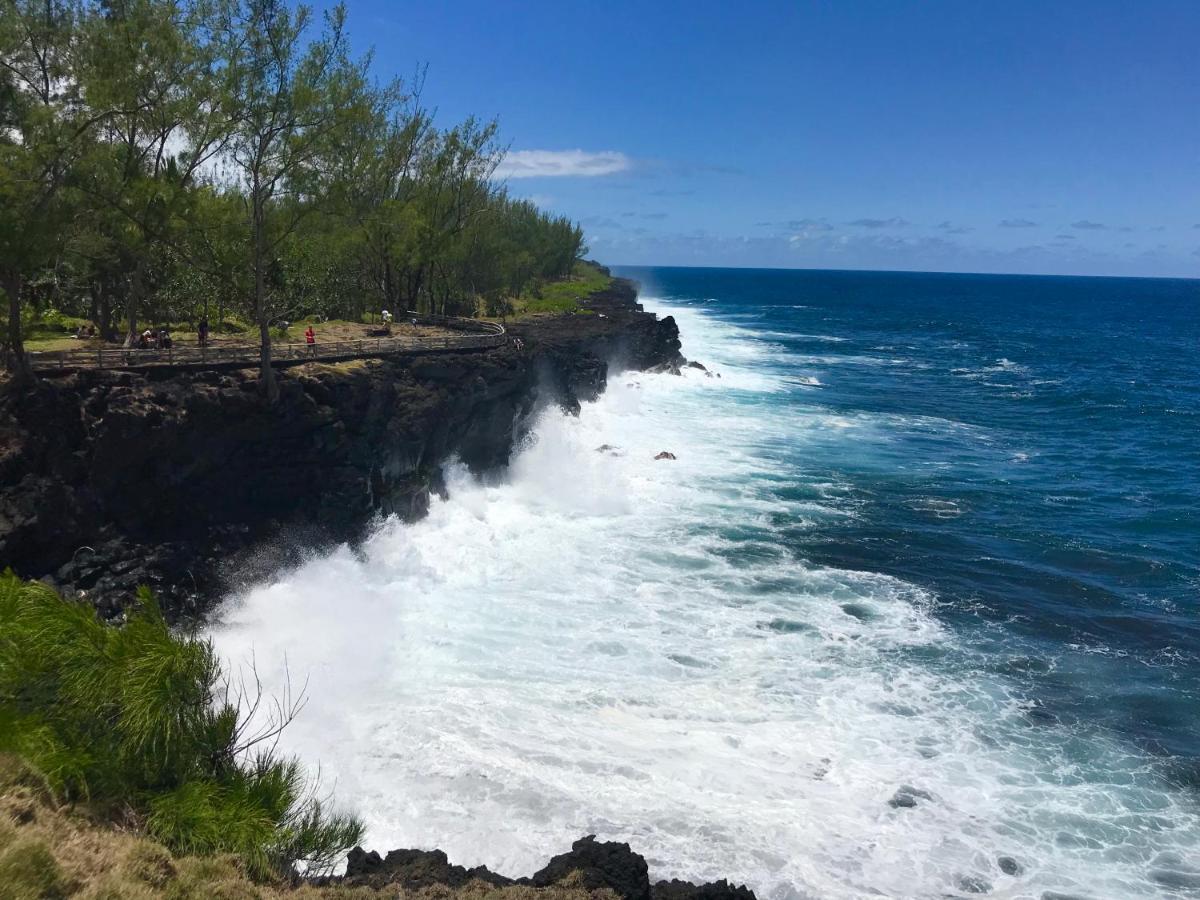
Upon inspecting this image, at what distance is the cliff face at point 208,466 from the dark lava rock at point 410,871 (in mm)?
13283

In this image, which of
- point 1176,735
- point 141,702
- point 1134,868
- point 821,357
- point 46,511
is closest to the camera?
point 141,702

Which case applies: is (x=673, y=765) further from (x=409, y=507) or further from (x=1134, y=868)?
(x=409, y=507)

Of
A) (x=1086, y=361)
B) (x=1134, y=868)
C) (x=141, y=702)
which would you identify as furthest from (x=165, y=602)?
(x=1086, y=361)

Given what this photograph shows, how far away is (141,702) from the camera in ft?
40.1

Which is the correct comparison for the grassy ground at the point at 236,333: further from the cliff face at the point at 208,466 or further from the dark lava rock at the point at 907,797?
the dark lava rock at the point at 907,797

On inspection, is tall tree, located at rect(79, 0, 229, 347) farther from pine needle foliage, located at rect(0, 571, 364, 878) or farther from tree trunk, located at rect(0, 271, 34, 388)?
pine needle foliage, located at rect(0, 571, 364, 878)

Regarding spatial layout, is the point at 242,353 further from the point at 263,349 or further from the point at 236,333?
the point at 236,333

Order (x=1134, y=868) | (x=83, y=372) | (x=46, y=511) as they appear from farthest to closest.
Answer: (x=83, y=372) → (x=46, y=511) → (x=1134, y=868)

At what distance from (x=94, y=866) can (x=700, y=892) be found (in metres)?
9.10

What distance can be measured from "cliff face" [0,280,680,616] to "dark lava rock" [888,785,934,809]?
20214 mm

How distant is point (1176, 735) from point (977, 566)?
38.0 ft

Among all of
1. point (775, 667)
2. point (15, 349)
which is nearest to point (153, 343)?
point (15, 349)

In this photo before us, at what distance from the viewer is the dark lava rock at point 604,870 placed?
14.1 meters

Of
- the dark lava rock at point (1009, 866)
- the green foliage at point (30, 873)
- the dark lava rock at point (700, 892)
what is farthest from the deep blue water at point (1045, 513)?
the green foliage at point (30, 873)
